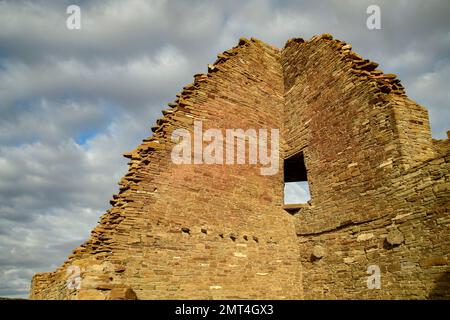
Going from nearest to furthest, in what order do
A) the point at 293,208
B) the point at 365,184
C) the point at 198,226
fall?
1. the point at 365,184
2. the point at 198,226
3. the point at 293,208

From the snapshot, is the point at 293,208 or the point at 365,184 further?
the point at 293,208

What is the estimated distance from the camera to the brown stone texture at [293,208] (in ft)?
23.4

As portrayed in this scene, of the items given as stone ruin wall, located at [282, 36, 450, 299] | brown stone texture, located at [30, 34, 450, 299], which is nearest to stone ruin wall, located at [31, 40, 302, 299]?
Result: brown stone texture, located at [30, 34, 450, 299]

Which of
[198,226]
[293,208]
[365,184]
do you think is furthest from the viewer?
[293,208]

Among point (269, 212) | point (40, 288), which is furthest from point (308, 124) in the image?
point (40, 288)

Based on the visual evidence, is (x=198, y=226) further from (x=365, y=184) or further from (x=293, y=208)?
(x=365, y=184)

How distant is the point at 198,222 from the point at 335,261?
12.6 ft

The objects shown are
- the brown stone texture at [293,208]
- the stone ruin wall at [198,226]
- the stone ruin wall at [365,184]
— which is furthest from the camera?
the stone ruin wall at [198,226]

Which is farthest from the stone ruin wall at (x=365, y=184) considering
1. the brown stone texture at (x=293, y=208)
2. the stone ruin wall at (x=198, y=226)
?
the stone ruin wall at (x=198, y=226)

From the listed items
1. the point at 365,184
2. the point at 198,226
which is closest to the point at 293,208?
the point at 365,184

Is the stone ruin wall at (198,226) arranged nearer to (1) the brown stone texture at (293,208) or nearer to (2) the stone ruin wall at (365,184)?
(1) the brown stone texture at (293,208)

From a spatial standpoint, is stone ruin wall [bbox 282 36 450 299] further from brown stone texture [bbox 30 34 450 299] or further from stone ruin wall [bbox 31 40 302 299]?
stone ruin wall [bbox 31 40 302 299]

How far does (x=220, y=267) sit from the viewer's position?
28.9 feet

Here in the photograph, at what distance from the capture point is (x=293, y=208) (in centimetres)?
1085
